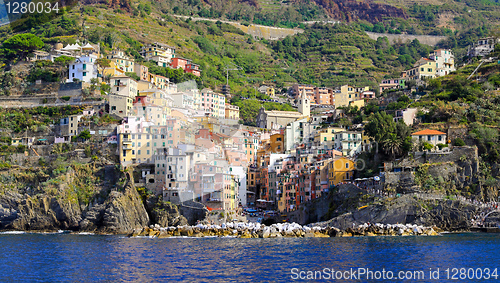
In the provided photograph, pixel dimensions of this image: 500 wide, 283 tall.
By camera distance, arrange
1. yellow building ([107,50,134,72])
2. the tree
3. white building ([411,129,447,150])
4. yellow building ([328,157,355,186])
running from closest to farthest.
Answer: yellow building ([328,157,355,186]) < white building ([411,129,447,150]) < the tree < yellow building ([107,50,134,72])

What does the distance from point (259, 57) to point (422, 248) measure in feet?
400

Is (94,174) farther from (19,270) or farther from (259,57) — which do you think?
(259,57)

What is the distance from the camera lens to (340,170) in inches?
2844

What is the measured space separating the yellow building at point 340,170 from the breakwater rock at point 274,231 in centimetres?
914

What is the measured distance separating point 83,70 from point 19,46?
54.5 feet

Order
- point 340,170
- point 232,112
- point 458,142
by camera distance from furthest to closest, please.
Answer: point 232,112
point 340,170
point 458,142

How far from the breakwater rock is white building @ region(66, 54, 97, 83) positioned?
35.1m

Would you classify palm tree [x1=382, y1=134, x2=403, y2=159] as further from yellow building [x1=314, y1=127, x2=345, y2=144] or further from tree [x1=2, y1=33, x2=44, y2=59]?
tree [x1=2, y1=33, x2=44, y2=59]

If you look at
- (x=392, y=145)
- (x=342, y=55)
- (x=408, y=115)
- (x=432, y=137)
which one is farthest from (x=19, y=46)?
(x=342, y=55)

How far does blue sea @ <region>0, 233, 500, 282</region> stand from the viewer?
39406 millimetres

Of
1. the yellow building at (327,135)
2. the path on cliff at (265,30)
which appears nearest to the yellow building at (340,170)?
the yellow building at (327,135)

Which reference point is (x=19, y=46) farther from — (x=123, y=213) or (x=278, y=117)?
(x=278, y=117)

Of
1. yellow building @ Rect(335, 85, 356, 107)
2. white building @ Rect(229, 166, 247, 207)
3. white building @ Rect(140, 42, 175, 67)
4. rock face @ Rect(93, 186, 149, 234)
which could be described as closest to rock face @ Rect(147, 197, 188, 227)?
rock face @ Rect(93, 186, 149, 234)

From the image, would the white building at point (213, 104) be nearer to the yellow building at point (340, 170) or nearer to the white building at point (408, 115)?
the white building at point (408, 115)
